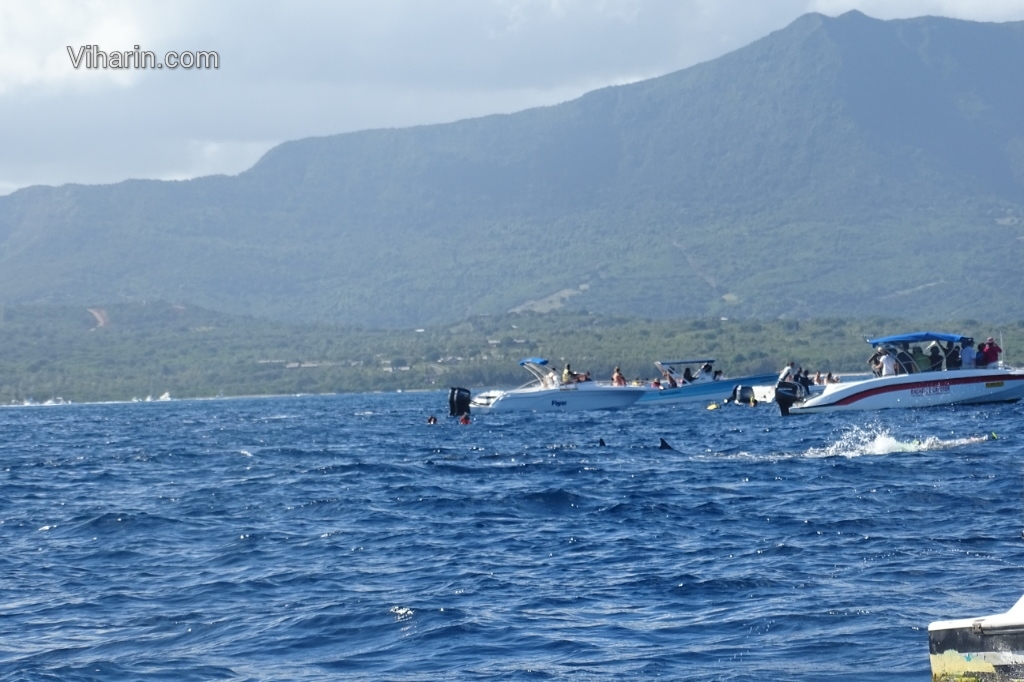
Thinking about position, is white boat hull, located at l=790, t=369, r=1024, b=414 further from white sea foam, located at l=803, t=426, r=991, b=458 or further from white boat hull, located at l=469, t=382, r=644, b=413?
white boat hull, located at l=469, t=382, r=644, b=413

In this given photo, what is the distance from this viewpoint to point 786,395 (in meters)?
57.1

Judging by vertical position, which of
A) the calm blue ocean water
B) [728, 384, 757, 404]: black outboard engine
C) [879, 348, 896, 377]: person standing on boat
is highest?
[879, 348, 896, 377]: person standing on boat

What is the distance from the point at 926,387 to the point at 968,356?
2.51m

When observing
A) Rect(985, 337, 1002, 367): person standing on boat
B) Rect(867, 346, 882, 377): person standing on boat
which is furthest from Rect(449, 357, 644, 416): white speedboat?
Rect(985, 337, 1002, 367): person standing on boat

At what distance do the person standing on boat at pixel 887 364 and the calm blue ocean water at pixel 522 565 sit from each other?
16488mm

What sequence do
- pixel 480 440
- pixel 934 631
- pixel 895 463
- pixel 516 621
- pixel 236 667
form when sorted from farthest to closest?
pixel 480 440 < pixel 895 463 < pixel 516 621 < pixel 236 667 < pixel 934 631

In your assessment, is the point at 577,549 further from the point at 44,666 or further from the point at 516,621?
the point at 44,666

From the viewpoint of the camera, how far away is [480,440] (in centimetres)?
5131

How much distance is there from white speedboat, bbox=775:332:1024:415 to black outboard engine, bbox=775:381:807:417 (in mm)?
2124

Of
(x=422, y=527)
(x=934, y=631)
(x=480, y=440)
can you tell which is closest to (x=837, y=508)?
(x=422, y=527)

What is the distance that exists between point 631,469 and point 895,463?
20.4ft

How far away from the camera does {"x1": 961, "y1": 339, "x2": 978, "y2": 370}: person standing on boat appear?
2168 inches

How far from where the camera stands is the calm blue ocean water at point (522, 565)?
1535 cm

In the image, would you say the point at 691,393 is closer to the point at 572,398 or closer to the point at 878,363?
the point at 572,398
